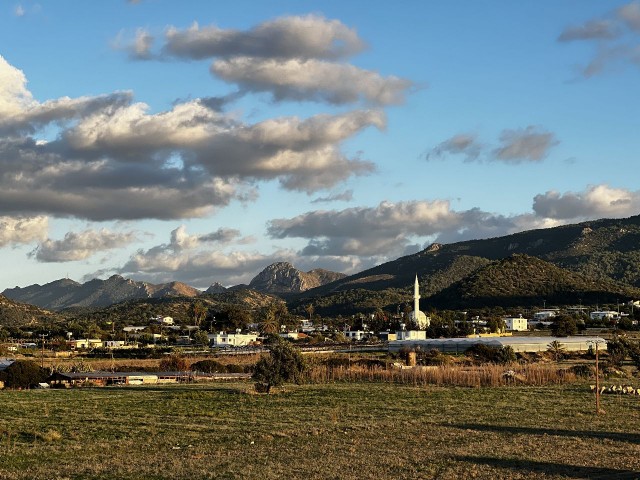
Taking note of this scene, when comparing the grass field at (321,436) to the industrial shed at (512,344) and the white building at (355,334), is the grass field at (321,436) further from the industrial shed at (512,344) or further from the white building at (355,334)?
the white building at (355,334)

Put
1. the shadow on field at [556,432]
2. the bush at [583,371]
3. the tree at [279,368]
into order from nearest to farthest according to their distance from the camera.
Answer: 1. the shadow on field at [556,432]
2. the tree at [279,368]
3. the bush at [583,371]

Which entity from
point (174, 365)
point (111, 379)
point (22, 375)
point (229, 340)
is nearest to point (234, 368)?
point (174, 365)

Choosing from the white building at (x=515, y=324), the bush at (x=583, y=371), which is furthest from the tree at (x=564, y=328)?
the bush at (x=583, y=371)

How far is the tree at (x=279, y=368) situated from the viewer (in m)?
55.9

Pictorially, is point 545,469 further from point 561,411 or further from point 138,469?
point 561,411

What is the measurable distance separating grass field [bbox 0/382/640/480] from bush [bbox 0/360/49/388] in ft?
48.8

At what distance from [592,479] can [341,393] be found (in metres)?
29.9

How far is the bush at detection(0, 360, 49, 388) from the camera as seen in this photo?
67375 millimetres

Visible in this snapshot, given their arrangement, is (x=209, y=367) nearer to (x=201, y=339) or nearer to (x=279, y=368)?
(x=279, y=368)

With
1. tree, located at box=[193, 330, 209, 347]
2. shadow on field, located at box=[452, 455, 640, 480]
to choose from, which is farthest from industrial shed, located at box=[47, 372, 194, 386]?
tree, located at box=[193, 330, 209, 347]

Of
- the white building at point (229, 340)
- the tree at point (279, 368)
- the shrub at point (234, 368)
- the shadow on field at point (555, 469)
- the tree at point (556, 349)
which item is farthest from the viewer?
the white building at point (229, 340)

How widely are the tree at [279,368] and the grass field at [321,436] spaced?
2981mm

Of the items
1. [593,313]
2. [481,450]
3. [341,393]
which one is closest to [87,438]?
[481,450]

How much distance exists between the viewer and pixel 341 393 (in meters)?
53.9
